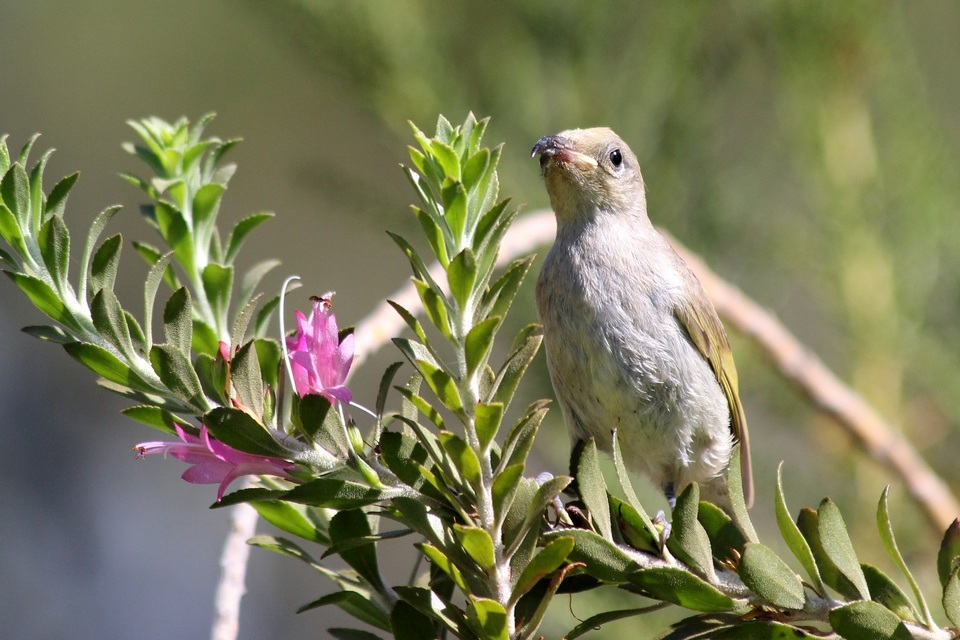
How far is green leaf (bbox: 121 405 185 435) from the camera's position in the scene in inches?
31.5

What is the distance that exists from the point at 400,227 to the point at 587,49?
2.12 ft

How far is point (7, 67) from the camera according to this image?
15.4 feet

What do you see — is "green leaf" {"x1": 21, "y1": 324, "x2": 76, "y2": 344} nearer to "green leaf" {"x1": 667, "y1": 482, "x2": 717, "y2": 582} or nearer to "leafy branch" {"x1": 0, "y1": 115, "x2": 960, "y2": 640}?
"leafy branch" {"x1": 0, "y1": 115, "x2": 960, "y2": 640}

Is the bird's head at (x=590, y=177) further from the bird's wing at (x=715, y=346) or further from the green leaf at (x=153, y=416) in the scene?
the green leaf at (x=153, y=416)

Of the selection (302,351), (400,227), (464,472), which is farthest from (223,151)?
(400,227)

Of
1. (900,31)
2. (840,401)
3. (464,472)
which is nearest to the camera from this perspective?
(464,472)

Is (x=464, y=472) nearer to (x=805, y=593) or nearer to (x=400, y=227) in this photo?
(x=805, y=593)

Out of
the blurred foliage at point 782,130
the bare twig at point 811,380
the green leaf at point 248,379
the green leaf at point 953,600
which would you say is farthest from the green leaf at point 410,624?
the blurred foliage at point 782,130

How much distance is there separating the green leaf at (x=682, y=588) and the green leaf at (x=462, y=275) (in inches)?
10.2

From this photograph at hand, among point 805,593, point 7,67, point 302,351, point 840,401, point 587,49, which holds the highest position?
point 7,67

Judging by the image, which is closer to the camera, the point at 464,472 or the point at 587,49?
the point at 464,472

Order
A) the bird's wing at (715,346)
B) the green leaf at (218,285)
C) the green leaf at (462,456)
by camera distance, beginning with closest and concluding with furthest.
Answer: the green leaf at (462,456) < the green leaf at (218,285) < the bird's wing at (715,346)

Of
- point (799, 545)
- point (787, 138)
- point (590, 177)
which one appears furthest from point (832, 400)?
point (799, 545)

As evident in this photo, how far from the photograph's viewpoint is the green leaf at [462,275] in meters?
0.77
